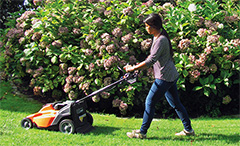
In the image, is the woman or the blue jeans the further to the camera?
the blue jeans

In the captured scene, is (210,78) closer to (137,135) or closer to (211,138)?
(211,138)

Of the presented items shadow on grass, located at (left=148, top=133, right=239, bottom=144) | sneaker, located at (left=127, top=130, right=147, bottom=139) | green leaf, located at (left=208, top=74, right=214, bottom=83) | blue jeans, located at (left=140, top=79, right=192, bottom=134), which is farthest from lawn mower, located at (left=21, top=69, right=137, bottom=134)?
green leaf, located at (left=208, top=74, right=214, bottom=83)

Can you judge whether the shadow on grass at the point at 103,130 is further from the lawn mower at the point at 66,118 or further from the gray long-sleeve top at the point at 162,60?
the gray long-sleeve top at the point at 162,60

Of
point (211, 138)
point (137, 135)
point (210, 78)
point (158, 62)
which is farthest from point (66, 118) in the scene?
point (210, 78)

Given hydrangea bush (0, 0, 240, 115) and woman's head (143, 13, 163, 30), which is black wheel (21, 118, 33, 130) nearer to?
hydrangea bush (0, 0, 240, 115)

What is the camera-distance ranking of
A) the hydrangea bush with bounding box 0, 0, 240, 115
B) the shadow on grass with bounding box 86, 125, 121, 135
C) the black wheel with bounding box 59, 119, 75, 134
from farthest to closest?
the hydrangea bush with bounding box 0, 0, 240, 115 → the shadow on grass with bounding box 86, 125, 121, 135 → the black wheel with bounding box 59, 119, 75, 134

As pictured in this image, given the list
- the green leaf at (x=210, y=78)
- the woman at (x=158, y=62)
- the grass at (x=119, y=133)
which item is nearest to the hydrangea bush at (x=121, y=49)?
the green leaf at (x=210, y=78)

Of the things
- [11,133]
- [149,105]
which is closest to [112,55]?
[149,105]

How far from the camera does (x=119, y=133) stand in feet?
14.4

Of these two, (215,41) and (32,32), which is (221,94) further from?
(32,32)

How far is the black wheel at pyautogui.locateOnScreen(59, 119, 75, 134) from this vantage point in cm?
419

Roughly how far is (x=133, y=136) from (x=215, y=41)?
Answer: 2.79 m

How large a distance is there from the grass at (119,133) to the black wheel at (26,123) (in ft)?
0.26

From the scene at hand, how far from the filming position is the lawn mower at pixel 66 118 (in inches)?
165
